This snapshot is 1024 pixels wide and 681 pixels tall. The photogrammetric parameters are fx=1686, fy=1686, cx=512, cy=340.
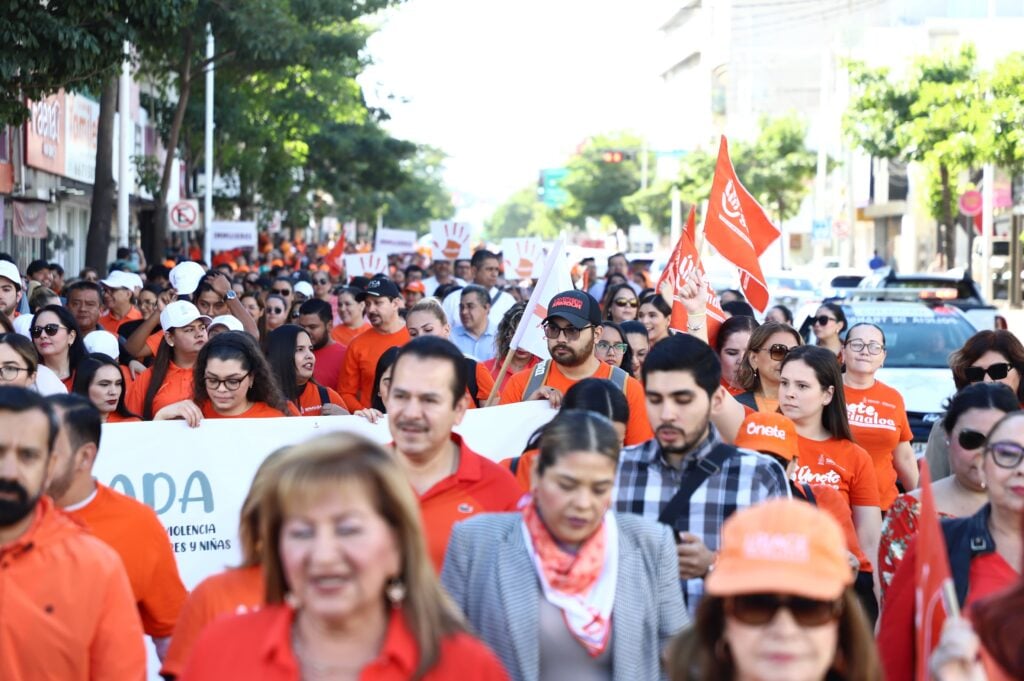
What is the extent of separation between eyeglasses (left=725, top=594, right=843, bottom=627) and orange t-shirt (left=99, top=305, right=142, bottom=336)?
11.2 meters

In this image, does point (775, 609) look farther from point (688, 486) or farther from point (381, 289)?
point (381, 289)

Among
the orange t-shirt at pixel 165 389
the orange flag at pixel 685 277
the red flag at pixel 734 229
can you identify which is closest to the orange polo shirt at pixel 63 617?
the orange t-shirt at pixel 165 389

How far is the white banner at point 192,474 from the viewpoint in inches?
286

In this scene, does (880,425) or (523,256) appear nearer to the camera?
(880,425)

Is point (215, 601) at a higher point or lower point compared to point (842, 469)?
lower

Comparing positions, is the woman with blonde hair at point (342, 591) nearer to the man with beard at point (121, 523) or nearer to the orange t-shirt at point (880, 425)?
the man with beard at point (121, 523)

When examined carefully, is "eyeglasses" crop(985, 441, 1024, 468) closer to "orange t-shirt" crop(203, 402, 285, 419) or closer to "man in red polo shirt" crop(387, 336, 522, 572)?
"man in red polo shirt" crop(387, 336, 522, 572)

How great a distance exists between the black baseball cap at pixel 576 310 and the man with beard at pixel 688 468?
2771 mm

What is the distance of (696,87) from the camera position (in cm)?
12062

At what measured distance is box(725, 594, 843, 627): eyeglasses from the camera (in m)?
3.41

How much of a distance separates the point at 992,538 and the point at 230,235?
31571 mm

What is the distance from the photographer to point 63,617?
447 cm

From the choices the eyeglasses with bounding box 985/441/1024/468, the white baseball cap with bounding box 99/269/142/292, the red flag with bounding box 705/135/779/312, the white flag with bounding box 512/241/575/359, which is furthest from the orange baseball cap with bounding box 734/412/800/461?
the white baseball cap with bounding box 99/269/142/292

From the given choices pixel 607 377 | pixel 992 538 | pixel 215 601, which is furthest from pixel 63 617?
pixel 607 377
